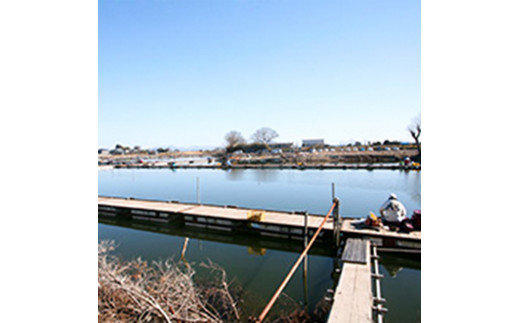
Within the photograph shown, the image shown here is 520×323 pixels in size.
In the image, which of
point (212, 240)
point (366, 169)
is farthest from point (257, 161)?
point (212, 240)

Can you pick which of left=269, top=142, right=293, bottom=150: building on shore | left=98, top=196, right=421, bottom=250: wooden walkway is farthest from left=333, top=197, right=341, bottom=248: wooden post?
left=269, top=142, right=293, bottom=150: building on shore

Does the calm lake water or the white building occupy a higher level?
the white building

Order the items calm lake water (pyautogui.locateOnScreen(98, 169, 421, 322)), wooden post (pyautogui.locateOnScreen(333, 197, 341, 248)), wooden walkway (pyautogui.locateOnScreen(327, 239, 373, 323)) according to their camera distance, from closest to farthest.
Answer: wooden walkway (pyautogui.locateOnScreen(327, 239, 373, 323))
calm lake water (pyautogui.locateOnScreen(98, 169, 421, 322))
wooden post (pyautogui.locateOnScreen(333, 197, 341, 248))

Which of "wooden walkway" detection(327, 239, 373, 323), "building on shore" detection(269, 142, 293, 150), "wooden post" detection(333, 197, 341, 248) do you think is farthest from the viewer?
"building on shore" detection(269, 142, 293, 150)

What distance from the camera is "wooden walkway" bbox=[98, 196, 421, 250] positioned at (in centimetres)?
802

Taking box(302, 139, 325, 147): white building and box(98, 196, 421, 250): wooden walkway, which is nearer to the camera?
box(98, 196, 421, 250): wooden walkway

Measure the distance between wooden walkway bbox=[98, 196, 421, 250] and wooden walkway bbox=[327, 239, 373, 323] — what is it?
186 centimetres

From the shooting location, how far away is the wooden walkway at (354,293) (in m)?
3.95

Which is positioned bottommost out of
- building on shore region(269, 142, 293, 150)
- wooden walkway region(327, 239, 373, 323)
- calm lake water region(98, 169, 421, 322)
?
calm lake water region(98, 169, 421, 322)

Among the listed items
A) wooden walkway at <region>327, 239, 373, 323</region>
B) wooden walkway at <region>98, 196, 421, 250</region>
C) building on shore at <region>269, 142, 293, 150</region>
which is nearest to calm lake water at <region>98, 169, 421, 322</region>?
wooden walkway at <region>98, 196, 421, 250</region>

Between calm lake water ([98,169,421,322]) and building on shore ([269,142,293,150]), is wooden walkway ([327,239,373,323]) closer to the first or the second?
calm lake water ([98,169,421,322])

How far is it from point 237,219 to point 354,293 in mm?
6572

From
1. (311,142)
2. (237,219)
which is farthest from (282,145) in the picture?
(237,219)

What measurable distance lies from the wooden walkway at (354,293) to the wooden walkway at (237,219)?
1.86 m
